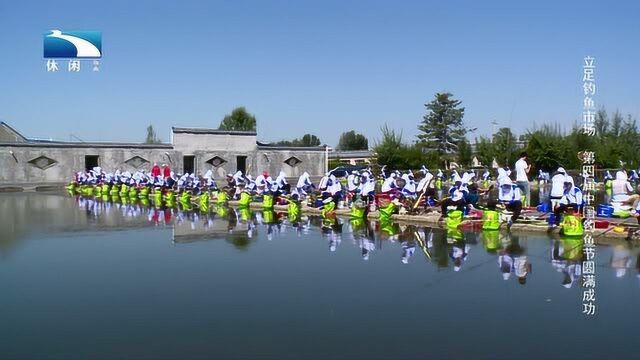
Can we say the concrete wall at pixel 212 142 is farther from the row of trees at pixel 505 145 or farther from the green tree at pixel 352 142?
the green tree at pixel 352 142

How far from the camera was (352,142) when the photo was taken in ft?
329

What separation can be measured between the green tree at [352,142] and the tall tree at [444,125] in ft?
122

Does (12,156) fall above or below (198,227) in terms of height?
above

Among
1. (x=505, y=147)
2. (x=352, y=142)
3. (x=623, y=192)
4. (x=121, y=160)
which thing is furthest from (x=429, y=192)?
(x=352, y=142)

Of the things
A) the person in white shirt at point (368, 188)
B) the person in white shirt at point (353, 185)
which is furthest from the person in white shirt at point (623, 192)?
the person in white shirt at point (353, 185)

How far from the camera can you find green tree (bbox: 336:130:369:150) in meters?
99.2

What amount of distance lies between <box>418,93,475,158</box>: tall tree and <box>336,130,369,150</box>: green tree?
122 ft

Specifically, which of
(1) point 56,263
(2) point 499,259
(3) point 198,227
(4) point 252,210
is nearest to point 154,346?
(1) point 56,263

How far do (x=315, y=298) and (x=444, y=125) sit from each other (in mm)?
54467

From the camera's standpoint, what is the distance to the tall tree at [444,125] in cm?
6022

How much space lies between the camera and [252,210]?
21094 mm

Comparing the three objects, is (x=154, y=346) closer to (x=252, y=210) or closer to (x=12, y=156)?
(x=252, y=210)

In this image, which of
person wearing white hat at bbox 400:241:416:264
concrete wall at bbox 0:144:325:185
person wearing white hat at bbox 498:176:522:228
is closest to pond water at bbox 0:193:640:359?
person wearing white hat at bbox 400:241:416:264

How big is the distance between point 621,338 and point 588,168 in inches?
252
